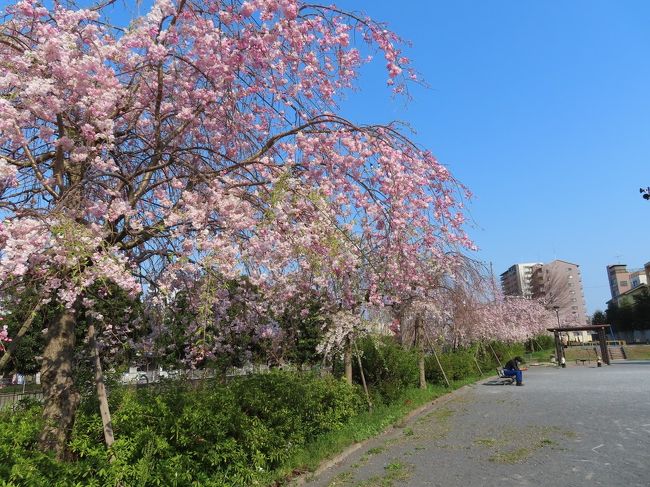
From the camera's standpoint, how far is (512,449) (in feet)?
23.6

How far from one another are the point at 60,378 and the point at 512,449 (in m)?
6.27

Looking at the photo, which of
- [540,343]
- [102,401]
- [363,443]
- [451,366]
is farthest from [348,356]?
[540,343]

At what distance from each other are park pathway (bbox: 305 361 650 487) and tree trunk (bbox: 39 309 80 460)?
9.71 feet

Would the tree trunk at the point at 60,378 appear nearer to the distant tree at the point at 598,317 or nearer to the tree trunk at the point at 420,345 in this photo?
the tree trunk at the point at 420,345

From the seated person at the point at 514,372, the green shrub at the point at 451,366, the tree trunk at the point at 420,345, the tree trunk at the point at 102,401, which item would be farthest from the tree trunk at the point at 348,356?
the seated person at the point at 514,372

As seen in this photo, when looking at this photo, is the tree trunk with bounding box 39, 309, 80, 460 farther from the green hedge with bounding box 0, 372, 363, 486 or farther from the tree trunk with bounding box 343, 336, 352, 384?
the tree trunk with bounding box 343, 336, 352, 384

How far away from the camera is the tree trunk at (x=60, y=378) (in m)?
5.49

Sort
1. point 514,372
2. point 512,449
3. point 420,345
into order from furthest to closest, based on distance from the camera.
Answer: point 514,372 → point 420,345 → point 512,449

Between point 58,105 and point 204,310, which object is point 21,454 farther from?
point 58,105

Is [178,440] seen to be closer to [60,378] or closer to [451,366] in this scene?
[60,378]

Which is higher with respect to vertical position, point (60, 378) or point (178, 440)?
point (60, 378)

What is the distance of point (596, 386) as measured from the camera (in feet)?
55.5

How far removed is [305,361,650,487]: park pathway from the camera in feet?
18.7

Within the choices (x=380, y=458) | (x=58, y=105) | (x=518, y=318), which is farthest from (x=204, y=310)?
(x=518, y=318)
